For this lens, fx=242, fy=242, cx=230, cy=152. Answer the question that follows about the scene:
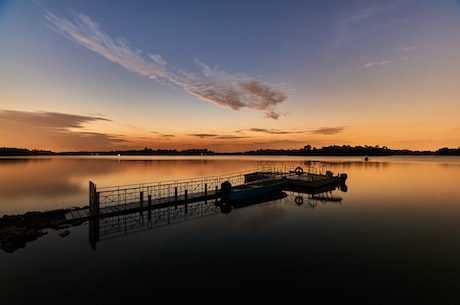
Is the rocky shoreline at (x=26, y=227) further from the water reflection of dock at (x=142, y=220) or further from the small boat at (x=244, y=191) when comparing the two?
the small boat at (x=244, y=191)

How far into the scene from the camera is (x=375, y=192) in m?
42.5

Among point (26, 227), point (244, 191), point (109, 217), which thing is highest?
point (244, 191)

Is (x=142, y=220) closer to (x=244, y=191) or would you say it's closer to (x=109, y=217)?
(x=109, y=217)

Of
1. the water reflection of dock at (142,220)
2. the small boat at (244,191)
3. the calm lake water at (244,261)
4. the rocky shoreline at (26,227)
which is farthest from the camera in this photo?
the small boat at (244,191)

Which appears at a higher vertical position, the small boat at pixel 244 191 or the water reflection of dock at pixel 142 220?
the small boat at pixel 244 191

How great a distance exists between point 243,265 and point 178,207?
16344mm

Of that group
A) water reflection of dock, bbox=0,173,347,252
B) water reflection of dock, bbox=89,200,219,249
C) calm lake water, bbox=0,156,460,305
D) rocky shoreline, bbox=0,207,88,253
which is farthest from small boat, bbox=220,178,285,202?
rocky shoreline, bbox=0,207,88,253

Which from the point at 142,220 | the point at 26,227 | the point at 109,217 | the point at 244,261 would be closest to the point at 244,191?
the point at 142,220

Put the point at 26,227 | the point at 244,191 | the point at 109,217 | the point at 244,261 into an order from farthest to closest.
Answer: the point at 244,191, the point at 109,217, the point at 26,227, the point at 244,261

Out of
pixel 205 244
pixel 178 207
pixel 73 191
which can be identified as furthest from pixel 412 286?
pixel 73 191

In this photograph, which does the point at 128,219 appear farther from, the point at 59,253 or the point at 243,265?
the point at 243,265

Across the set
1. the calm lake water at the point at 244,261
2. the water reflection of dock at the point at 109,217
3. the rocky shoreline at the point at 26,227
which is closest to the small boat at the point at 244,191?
the water reflection of dock at the point at 109,217

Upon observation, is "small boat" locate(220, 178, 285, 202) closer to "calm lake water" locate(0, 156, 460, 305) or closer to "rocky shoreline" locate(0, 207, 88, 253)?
"calm lake water" locate(0, 156, 460, 305)

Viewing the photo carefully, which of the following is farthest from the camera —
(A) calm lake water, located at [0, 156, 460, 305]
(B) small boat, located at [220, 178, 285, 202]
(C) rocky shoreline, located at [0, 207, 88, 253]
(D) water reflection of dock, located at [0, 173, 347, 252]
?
(B) small boat, located at [220, 178, 285, 202]
